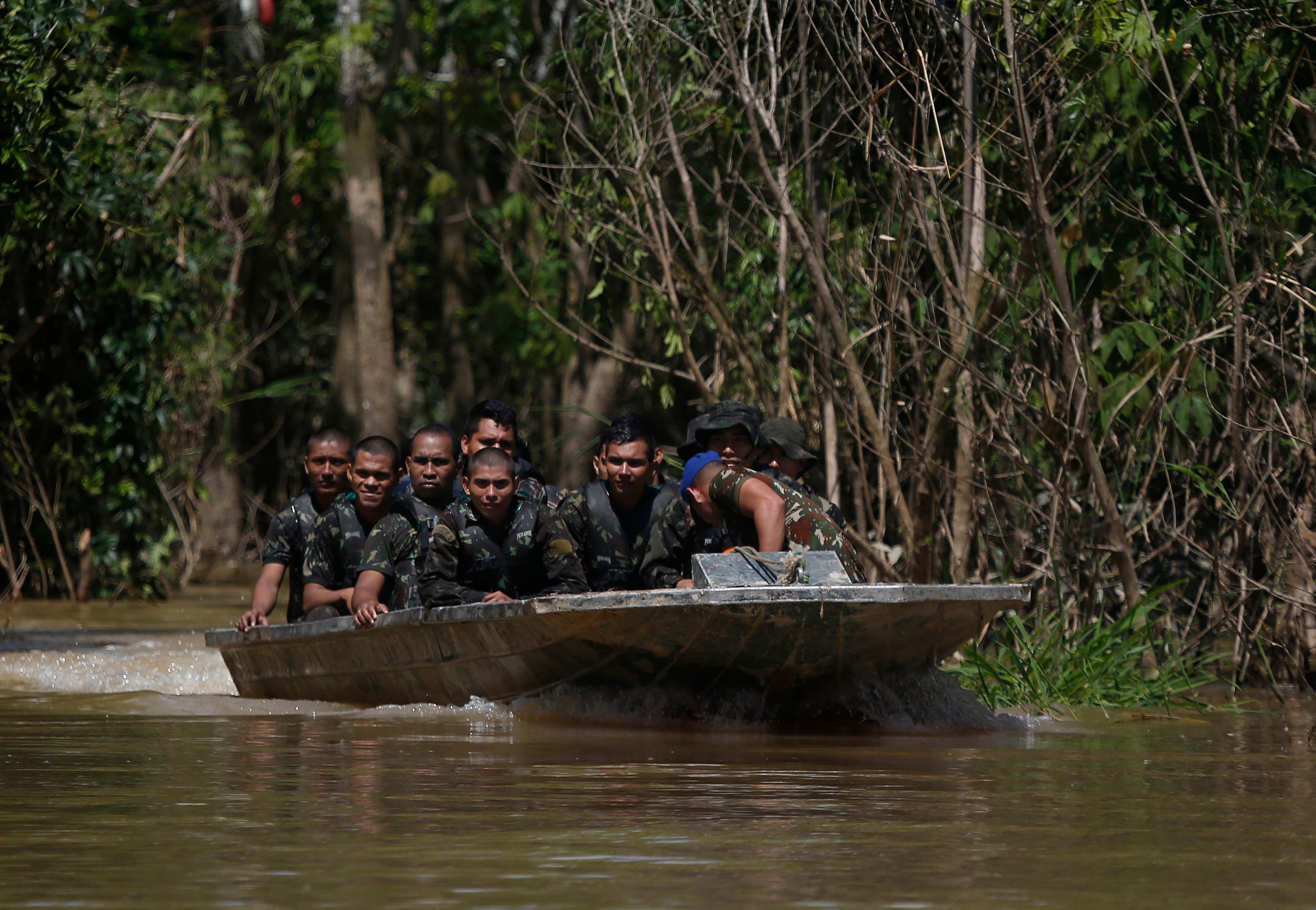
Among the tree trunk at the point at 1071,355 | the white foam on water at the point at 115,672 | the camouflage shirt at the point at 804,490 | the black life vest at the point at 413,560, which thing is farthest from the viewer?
the white foam on water at the point at 115,672

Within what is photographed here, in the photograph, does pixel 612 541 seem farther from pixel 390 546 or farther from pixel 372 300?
pixel 372 300

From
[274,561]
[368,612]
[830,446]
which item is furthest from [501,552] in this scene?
[830,446]

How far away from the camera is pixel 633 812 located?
475 cm

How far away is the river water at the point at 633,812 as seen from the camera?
3740 millimetres

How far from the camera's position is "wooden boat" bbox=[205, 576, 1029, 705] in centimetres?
648

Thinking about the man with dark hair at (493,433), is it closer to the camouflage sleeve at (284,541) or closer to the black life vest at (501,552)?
the black life vest at (501,552)

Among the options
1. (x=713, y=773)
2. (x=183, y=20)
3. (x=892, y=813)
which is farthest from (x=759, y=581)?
(x=183, y=20)

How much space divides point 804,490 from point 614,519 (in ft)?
2.63

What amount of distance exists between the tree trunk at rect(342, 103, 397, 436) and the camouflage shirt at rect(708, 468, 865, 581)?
11892 mm

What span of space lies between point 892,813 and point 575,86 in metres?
6.07

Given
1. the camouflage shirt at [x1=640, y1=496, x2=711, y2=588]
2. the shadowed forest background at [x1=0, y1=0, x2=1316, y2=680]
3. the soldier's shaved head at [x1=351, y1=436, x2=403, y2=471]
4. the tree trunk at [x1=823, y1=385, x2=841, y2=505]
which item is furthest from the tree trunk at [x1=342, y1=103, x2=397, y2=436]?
the camouflage shirt at [x1=640, y1=496, x2=711, y2=588]

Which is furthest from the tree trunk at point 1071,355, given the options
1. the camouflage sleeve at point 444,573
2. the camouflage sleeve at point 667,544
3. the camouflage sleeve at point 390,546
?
the camouflage sleeve at point 390,546

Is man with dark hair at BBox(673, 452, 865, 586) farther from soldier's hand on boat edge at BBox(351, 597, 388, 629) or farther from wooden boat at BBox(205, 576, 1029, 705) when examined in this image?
soldier's hand on boat edge at BBox(351, 597, 388, 629)

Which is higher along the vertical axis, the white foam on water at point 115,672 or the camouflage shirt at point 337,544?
the camouflage shirt at point 337,544
